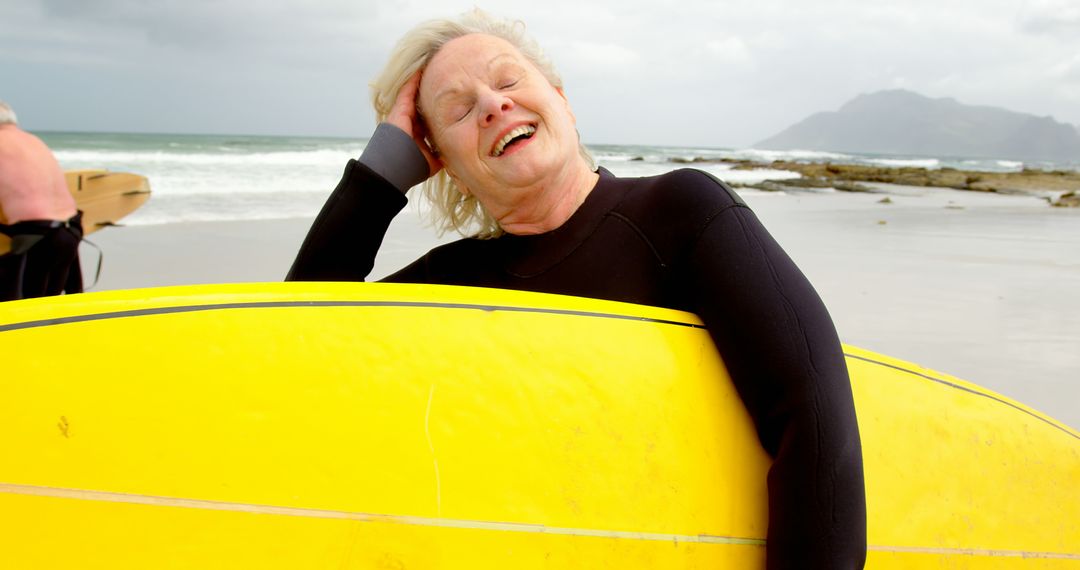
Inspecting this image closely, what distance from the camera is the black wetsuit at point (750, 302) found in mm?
1167

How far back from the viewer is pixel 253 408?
1132 mm

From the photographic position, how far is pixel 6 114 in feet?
13.6

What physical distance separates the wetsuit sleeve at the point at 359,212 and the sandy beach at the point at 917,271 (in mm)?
2734

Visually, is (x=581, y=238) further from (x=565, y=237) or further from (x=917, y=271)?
(x=917, y=271)

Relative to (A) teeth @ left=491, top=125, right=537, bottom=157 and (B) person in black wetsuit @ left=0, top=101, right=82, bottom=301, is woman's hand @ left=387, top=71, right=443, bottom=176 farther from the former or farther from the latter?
(B) person in black wetsuit @ left=0, top=101, right=82, bottom=301

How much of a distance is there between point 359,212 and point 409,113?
26 centimetres

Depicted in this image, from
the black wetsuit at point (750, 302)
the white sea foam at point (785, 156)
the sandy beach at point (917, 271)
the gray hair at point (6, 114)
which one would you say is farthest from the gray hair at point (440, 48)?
the white sea foam at point (785, 156)

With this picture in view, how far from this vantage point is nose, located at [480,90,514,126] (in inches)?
62.3

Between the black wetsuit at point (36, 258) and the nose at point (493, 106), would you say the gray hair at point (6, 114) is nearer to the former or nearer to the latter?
the black wetsuit at point (36, 258)

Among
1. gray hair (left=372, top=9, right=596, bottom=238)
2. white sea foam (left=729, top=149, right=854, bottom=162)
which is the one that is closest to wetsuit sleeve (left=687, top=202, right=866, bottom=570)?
gray hair (left=372, top=9, right=596, bottom=238)

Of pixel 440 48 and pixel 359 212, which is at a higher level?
pixel 440 48

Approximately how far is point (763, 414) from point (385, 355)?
1.97 ft

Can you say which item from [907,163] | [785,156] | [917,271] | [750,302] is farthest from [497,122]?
[907,163]

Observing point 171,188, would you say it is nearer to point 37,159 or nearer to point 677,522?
point 37,159
